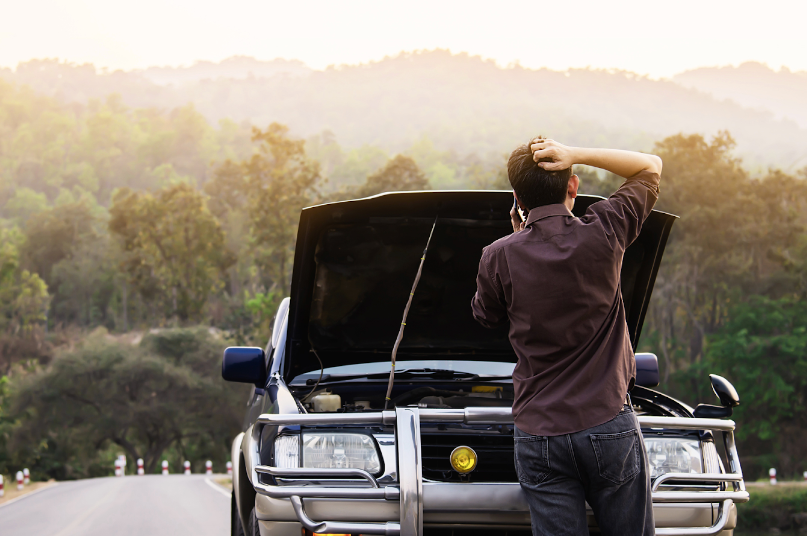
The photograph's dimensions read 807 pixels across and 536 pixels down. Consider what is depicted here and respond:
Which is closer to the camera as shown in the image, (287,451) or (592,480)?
(592,480)

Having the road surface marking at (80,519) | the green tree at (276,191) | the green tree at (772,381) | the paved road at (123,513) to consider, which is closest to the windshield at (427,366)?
the paved road at (123,513)

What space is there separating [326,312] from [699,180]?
38.9 meters

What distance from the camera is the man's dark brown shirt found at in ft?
8.53

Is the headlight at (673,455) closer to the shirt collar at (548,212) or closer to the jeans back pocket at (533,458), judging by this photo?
the jeans back pocket at (533,458)

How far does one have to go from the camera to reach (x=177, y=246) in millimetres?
55844

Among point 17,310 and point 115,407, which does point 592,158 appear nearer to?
point 115,407

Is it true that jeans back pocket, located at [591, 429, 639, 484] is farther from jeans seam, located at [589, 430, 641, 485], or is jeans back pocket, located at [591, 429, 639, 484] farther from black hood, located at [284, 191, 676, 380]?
black hood, located at [284, 191, 676, 380]

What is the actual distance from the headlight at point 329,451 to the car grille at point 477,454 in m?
0.24

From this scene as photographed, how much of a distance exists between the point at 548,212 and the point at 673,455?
1.33 meters

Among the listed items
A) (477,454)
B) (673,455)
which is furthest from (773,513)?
(477,454)

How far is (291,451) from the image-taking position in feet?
10.7

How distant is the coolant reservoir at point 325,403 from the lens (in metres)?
4.05

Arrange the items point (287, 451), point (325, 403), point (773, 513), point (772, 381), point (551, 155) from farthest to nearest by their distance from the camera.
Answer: point (772, 381), point (773, 513), point (325, 403), point (287, 451), point (551, 155)

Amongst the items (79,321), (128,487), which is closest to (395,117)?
(79,321)
